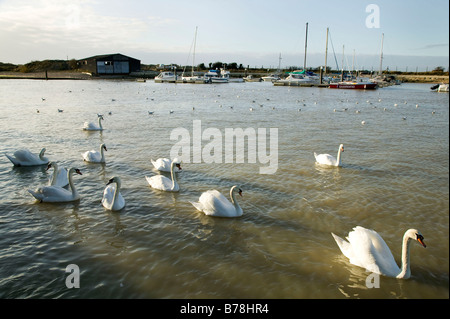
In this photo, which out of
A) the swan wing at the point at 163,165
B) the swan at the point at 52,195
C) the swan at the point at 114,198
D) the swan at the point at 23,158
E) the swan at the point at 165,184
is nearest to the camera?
the swan at the point at 114,198

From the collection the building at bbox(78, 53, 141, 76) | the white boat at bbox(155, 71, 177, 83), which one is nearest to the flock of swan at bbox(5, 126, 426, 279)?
the white boat at bbox(155, 71, 177, 83)

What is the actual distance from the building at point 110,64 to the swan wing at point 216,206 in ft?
293

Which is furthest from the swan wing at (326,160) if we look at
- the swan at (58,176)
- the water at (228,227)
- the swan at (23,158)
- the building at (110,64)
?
the building at (110,64)

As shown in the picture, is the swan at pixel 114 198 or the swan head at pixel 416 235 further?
the swan at pixel 114 198

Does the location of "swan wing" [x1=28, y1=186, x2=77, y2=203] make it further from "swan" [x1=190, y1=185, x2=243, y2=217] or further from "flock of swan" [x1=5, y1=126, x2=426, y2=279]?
"swan" [x1=190, y1=185, x2=243, y2=217]

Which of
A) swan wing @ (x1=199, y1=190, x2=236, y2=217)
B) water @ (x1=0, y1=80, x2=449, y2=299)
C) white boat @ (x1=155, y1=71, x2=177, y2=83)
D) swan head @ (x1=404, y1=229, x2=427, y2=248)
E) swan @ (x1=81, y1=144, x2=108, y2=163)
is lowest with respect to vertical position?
water @ (x1=0, y1=80, x2=449, y2=299)

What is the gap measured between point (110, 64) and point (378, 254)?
307 feet

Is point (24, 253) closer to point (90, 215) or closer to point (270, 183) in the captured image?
point (90, 215)

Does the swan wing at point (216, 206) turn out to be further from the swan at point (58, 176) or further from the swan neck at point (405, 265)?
the swan at point (58, 176)

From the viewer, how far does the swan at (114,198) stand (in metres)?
8.48

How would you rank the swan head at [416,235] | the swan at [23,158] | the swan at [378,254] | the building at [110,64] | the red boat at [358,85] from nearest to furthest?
the swan head at [416,235]
the swan at [378,254]
the swan at [23,158]
the red boat at [358,85]
the building at [110,64]

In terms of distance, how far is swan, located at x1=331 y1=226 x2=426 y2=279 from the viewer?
19.1 ft

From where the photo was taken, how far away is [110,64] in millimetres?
88625

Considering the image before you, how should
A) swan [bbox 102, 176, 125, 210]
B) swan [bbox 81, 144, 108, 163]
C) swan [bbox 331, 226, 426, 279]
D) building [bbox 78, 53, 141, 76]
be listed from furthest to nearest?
building [bbox 78, 53, 141, 76], swan [bbox 81, 144, 108, 163], swan [bbox 102, 176, 125, 210], swan [bbox 331, 226, 426, 279]
